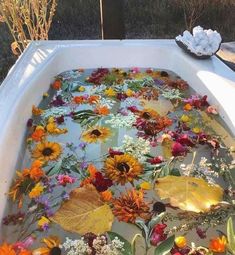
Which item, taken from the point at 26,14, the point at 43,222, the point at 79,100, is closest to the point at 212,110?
the point at 79,100

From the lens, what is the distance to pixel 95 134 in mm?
2012

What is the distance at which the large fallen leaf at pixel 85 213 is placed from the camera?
4.76 feet

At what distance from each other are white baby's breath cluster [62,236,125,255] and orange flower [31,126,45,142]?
2.18 feet

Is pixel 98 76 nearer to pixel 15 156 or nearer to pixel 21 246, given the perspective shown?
pixel 15 156

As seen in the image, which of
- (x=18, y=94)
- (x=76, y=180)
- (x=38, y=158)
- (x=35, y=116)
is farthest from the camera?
(x=35, y=116)

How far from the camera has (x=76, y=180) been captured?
5.60 feet

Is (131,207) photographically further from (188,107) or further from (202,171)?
(188,107)

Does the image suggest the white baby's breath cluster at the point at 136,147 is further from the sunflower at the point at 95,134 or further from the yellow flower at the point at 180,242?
the yellow flower at the point at 180,242

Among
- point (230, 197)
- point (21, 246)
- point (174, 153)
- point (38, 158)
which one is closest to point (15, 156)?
point (38, 158)

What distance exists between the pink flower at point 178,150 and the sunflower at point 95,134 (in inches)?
12.9

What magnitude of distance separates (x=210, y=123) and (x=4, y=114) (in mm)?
964

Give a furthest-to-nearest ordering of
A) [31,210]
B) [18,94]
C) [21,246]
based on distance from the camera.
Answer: [18,94]
[31,210]
[21,246]

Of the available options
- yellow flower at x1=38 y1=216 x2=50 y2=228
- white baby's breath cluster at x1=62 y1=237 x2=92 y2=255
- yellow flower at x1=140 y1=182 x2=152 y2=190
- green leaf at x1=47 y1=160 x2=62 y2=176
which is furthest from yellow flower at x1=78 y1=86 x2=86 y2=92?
white baby's breath cluster at x1=62 y1=237 x2=92 y2=255

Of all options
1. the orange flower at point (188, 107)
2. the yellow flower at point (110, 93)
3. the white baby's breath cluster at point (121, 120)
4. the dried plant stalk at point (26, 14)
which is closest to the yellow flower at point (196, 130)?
the orange flower at point (188, 107)
